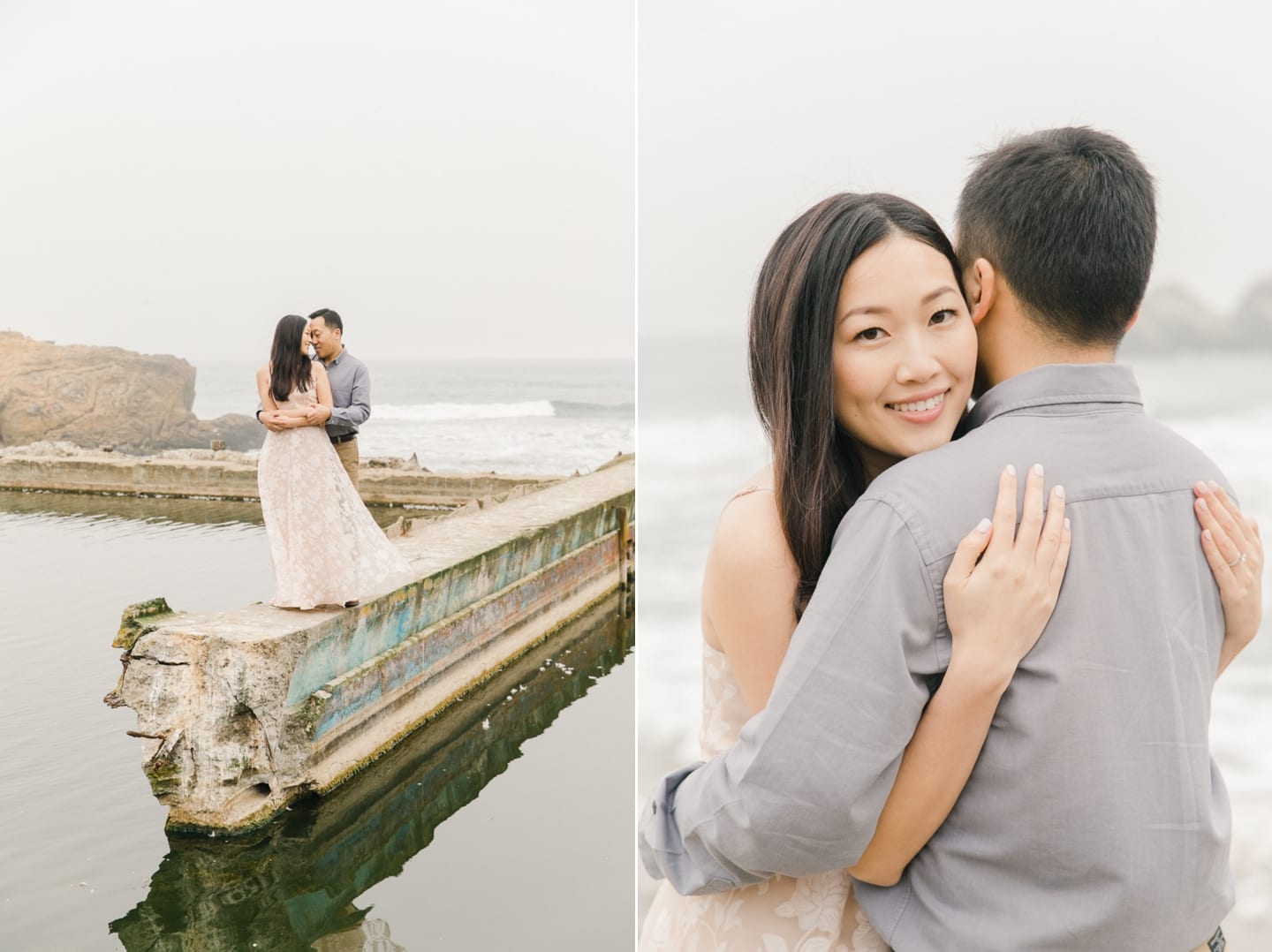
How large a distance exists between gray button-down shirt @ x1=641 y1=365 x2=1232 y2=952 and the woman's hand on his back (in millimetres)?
18

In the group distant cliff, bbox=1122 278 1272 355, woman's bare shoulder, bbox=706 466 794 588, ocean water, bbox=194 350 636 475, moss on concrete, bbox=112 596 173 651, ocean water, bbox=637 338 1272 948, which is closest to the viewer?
woman's bare shoulder, bbox=706 466 794 588

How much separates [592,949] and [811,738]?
11.3 feet

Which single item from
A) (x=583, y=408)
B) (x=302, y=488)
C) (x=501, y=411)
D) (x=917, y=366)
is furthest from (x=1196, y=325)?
(x=501, y=411)

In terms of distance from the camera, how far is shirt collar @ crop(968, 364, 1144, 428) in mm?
785

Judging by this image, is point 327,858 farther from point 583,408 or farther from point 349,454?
point 583,408

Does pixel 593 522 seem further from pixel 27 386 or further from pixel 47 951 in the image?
pixel 27 386

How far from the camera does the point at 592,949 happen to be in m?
3.75

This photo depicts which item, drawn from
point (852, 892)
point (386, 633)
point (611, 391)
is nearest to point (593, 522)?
point (386, 633)

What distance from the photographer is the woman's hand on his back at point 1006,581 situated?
27.3 inches

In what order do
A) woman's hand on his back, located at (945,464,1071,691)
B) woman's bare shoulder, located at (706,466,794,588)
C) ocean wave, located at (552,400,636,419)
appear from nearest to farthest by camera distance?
woman's hand on his back, located at (945,464,1071,691) < woman's bare shoulder, located at (706,466,794,588) < ocean wave, located at (552,400,636,419)

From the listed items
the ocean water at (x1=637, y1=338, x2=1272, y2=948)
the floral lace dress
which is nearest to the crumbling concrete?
the ocean water at (x1=637, y1=338, x2=1272, y2=948)

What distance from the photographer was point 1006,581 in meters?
0.69

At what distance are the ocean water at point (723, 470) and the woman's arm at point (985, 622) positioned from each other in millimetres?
2868

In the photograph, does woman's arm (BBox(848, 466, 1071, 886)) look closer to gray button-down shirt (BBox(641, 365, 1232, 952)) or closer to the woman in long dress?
gray button-down shirt (BBox(641, 365, 1232, 952))
